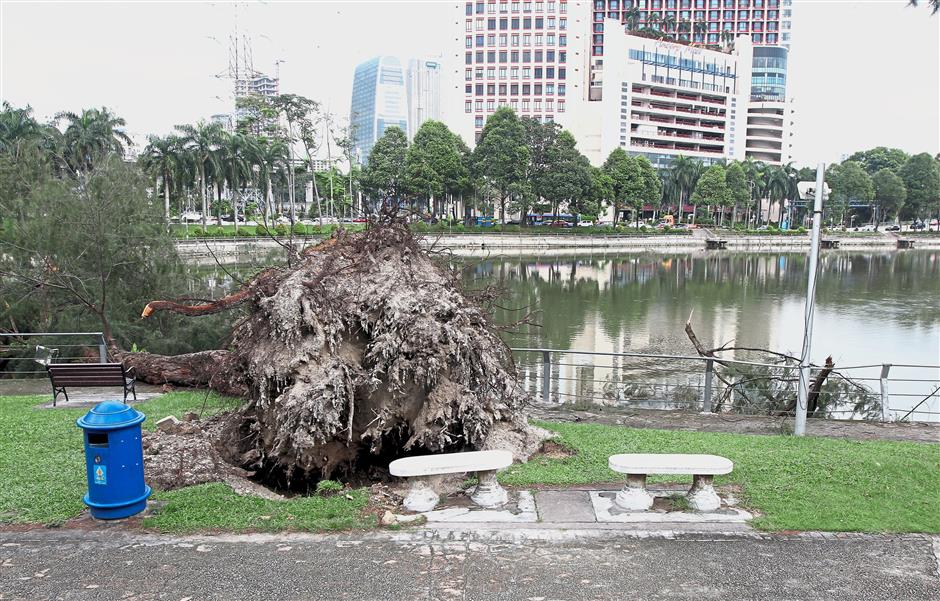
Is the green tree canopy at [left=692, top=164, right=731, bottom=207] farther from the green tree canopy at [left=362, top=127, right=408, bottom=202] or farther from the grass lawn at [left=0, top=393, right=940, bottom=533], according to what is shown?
the grass lawn at [left=0, top=393, right=940, bottom=533]

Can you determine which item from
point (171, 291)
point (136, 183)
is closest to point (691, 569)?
point (171, 291)

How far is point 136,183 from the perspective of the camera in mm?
16344

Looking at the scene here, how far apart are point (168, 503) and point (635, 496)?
14.2ft

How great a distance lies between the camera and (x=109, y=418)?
18.4 feet

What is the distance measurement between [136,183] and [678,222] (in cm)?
8999

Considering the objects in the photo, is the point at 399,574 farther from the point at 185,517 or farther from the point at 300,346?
the point at 300,346

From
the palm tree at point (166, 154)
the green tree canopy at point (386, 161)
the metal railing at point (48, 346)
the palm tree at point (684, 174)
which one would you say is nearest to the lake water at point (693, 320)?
the metal railing at point (48, 346)

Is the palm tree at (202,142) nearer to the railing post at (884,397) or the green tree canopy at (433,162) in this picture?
the green tree canopy at (433,162)

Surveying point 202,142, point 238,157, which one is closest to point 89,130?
point 202,142

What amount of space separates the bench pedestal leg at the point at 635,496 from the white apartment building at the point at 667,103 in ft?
349

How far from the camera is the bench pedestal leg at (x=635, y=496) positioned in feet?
20.1

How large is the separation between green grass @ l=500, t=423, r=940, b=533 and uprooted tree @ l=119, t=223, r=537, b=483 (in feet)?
3.10

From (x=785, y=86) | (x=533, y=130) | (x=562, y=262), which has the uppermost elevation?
(x=785, y=86)

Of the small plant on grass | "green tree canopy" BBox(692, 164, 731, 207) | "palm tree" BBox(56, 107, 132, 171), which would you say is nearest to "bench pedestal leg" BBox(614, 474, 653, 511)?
the small plant on grass
